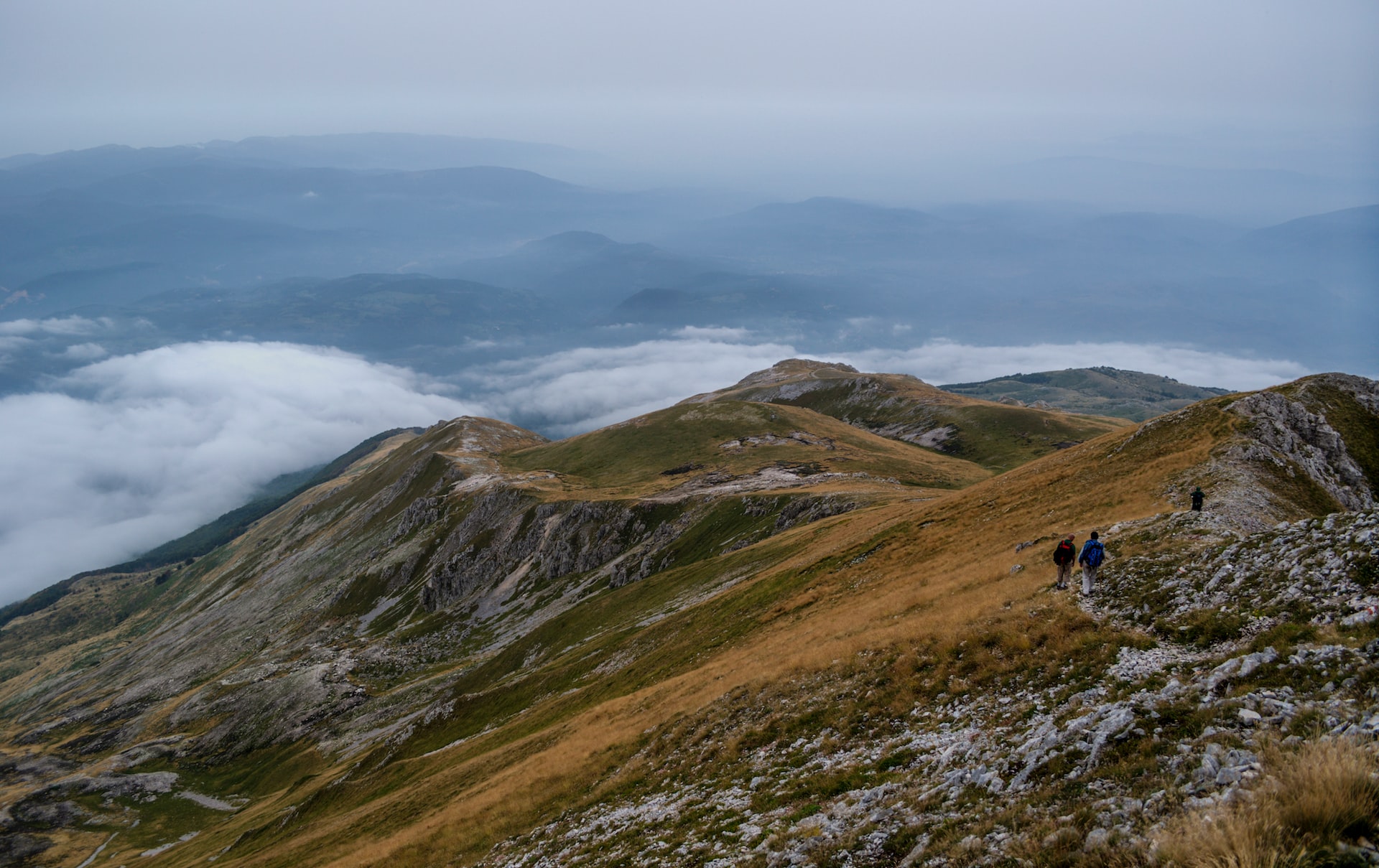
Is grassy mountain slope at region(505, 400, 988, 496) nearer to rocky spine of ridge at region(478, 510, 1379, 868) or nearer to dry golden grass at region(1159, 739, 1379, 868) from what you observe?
rocky spine of ridge at region(478, 510, 1379, 868)

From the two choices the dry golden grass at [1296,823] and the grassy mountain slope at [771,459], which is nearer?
the dry golden grass at [1296,823]

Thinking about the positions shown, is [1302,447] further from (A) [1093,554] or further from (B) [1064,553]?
(A) [1093,554]

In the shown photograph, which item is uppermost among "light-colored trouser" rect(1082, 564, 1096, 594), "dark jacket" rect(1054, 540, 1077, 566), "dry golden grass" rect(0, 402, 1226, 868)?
"dark jacket" rect(1054, 540, 1077, 566)

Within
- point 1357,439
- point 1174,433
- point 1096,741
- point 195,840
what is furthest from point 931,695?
point 195,840

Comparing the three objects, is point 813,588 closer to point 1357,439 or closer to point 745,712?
point 745,712

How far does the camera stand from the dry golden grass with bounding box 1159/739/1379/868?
811 cm

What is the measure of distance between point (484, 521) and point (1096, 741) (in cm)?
17003

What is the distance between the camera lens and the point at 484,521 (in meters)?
171

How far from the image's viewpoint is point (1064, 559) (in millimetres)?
26797

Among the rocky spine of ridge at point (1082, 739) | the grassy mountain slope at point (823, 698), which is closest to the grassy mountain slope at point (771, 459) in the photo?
the grassy mountain slope at point (823, 698)

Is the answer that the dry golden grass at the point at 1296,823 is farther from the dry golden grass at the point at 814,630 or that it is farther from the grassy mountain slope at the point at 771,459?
the grassy mountain slope at the point at 771,459

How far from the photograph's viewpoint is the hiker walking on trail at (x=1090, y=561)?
81.6 ft

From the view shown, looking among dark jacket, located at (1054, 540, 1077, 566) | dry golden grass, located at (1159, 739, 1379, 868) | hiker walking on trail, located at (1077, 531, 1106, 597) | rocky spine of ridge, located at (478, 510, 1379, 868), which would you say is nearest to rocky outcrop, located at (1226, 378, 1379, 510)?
rocky spine of ridge, located at (478, 510, 1379, 868)

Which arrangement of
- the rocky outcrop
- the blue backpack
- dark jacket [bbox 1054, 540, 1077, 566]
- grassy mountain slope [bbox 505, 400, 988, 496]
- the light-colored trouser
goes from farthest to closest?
grassy mountain slope [bbox 505, 400, 988, 496] → the rocky outcrop → dark jacket [bbox 1054, 540, 1077, 566] → the light-colored trouser → the blue backpack
